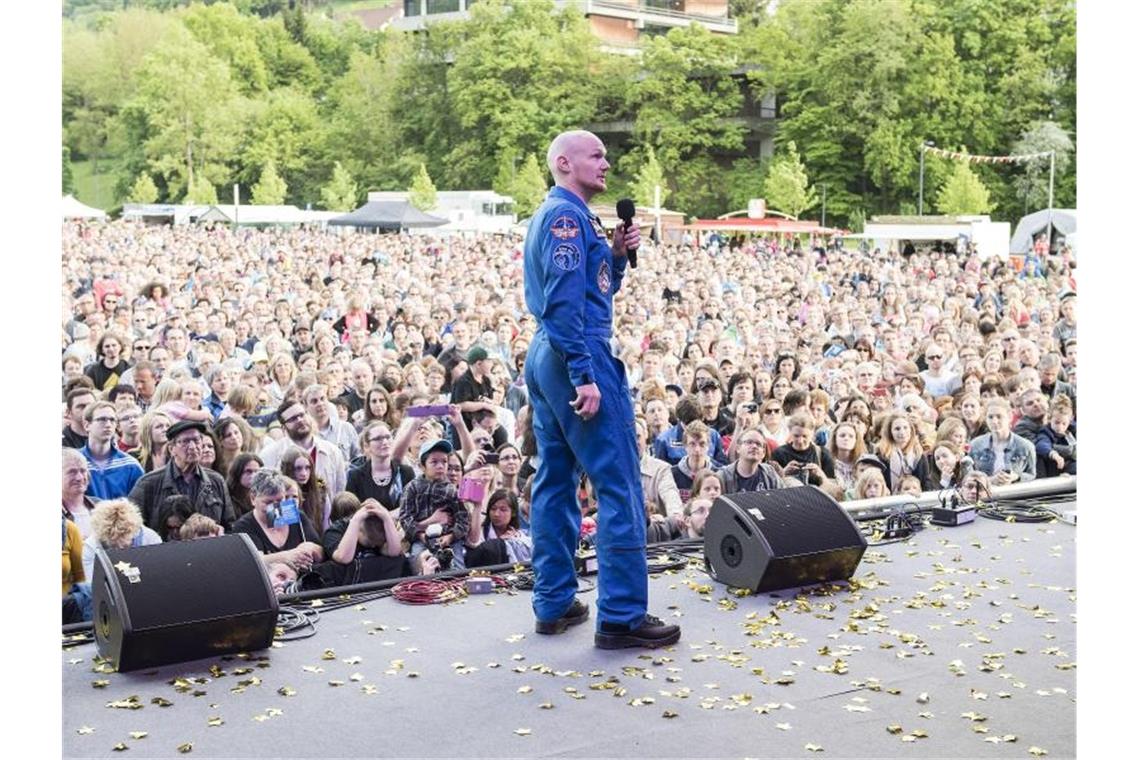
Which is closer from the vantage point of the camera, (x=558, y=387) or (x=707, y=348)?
(x=558, y=387)

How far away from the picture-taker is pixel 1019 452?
7.03 m

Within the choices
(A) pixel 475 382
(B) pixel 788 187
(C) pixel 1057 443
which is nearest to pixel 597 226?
(A) pixel 475 382

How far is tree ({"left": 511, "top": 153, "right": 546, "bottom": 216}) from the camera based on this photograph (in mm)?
35688

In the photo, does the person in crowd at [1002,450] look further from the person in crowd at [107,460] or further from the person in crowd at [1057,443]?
the person in crowd at [107,460]

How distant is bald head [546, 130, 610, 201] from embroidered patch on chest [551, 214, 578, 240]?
0.48 feet

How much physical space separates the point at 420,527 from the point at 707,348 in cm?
492

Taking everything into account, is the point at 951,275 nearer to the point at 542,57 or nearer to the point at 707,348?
the point at 707,348

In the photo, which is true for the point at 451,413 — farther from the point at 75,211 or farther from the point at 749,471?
the point at 75,211

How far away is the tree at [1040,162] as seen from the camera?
40.6 metres

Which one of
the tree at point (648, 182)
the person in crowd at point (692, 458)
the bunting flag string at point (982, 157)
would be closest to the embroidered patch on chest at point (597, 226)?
the person in crowd at point (692, 458)

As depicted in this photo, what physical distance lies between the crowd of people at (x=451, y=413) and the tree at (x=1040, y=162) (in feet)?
93.6
